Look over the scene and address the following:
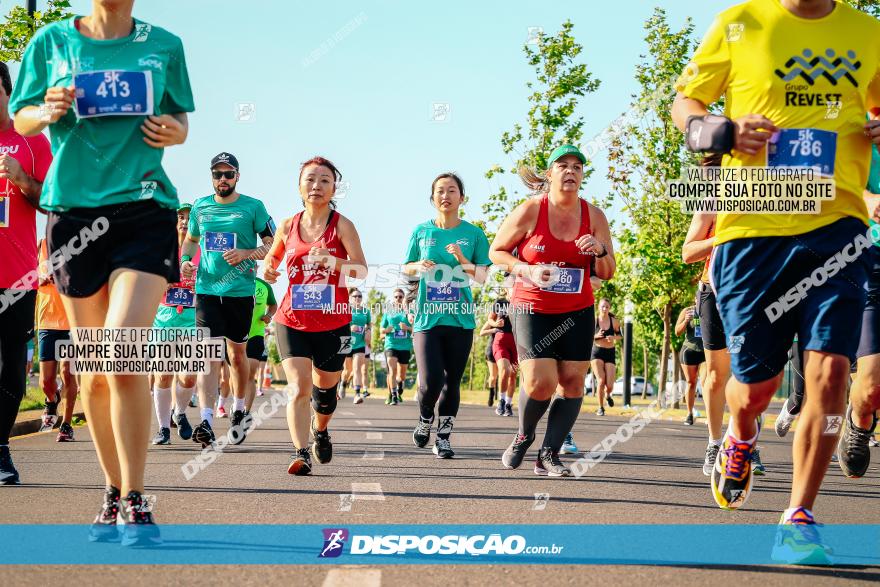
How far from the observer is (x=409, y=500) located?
6801mm

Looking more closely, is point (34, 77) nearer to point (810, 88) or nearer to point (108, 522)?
point (108, 522)

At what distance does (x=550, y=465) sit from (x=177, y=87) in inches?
178

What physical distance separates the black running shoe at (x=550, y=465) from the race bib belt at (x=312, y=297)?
203cm

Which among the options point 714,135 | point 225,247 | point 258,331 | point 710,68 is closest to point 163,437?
point 225,247

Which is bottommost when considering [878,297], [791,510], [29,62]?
[791,510]

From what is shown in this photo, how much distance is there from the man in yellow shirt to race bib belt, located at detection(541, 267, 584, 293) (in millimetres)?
3241

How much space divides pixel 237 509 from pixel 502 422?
38.4 ft

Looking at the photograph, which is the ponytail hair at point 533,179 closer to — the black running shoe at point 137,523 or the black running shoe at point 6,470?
the black running shoe at point 6,470

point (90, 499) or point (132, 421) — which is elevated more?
point (132, 421)

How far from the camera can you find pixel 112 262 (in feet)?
16.9

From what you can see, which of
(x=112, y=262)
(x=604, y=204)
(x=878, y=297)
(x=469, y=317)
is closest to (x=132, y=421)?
(x=112, y=262)

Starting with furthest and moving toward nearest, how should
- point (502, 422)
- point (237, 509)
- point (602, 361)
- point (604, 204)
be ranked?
1. point (604, 204)
2. point (602, 361)
3. point (502, 422)
4. point (237, 509)

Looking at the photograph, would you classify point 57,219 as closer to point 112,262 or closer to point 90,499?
point 112,262

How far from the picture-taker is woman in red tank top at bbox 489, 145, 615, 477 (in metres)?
8.45
